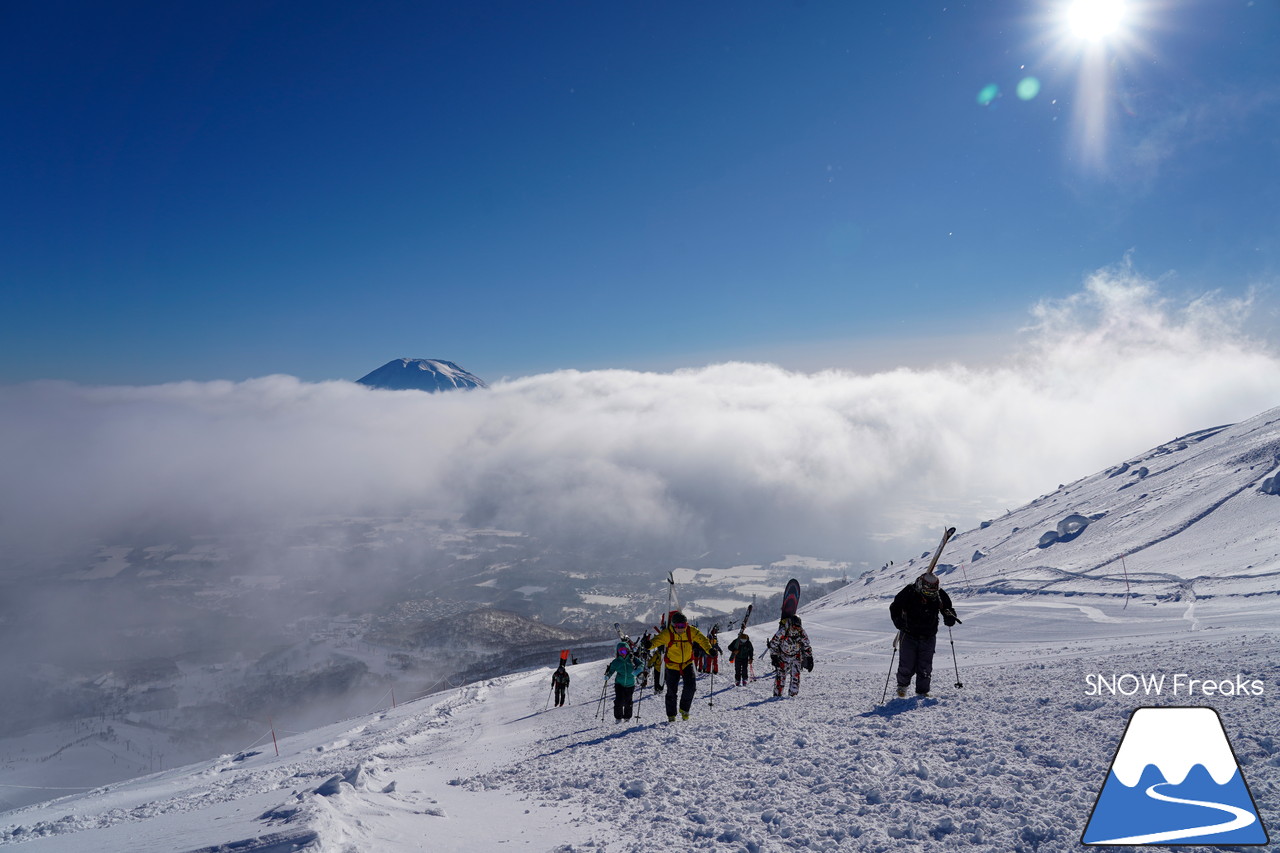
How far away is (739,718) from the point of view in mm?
11109

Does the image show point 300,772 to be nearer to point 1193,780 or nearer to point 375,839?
point 375,839

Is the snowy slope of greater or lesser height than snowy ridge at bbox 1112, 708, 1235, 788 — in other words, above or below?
below

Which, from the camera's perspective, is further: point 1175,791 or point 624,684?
point 624,684

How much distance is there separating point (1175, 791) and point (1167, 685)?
15.1 feet

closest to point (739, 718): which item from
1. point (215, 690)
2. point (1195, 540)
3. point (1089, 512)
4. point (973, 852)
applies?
point (973, 852)

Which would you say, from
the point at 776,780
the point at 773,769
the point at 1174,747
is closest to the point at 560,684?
the point at 773,769

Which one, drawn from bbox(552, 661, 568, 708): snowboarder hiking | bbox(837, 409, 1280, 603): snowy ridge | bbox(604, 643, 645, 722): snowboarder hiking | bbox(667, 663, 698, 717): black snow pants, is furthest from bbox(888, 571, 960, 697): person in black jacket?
bbox(837, 409, 1280, 603): snowy ridge

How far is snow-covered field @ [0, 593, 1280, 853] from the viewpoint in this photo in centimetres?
529

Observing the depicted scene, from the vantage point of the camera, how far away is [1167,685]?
8164 millimetres

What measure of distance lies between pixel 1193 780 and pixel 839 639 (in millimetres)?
26068

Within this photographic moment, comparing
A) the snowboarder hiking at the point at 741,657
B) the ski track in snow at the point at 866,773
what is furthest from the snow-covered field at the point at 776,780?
the snowboarder hiking at the point at 741,657

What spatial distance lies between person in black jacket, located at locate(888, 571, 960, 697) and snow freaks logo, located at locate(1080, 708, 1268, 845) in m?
4.44

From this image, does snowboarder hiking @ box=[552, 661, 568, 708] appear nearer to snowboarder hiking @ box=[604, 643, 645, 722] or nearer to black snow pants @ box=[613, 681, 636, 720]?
snowboarder hiking @ box=[604, 643, 645, 722]

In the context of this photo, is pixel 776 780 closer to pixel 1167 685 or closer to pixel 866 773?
pixel 866 773
